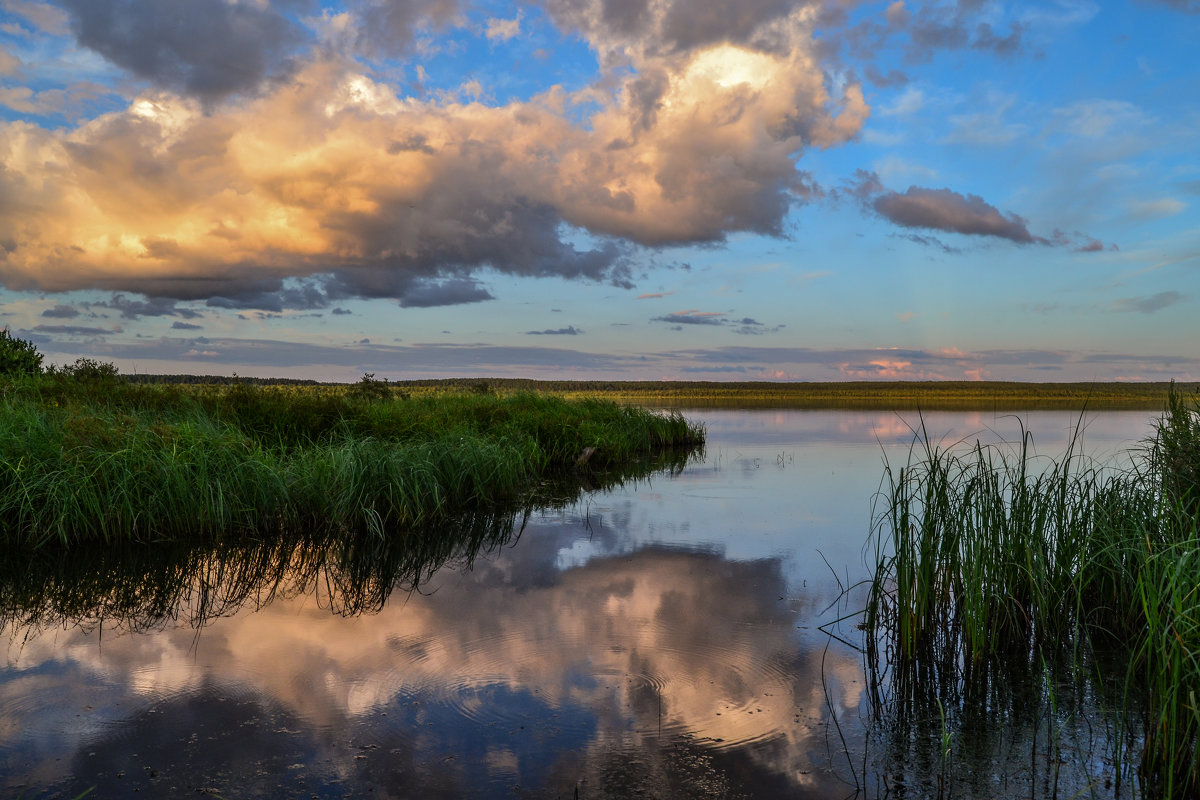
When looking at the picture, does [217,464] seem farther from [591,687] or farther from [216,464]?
[591,687]

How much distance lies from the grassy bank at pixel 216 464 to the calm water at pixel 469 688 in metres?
1.59

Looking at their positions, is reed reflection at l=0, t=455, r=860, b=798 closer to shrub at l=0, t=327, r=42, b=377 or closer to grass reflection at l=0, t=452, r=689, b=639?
grass reflection at l=0, t=452, r=689, b=639

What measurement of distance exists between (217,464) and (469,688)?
250 inches

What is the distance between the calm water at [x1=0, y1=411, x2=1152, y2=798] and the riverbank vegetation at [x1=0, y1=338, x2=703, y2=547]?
162 centimetres

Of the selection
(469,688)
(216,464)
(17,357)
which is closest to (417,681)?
(469,688)

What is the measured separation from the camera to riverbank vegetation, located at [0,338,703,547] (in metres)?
9.02

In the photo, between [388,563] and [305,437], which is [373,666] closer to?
[388,563]

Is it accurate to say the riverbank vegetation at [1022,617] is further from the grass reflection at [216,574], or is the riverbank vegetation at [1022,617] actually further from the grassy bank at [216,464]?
the grassy bank at [216,464]

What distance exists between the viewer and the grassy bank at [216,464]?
9.02 meters

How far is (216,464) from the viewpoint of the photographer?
9.81m

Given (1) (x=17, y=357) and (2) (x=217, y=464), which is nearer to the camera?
(2) (x=217, y=464)

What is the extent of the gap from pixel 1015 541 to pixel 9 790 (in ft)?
21.9

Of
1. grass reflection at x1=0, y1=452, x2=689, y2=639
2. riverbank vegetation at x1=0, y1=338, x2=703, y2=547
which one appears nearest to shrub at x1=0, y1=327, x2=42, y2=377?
riverbank vegetation at x1=0, y1=338, x2=703, y2=547

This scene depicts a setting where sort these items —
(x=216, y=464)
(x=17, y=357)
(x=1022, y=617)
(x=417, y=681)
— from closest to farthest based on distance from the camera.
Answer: (x=417, y=681), (x=1022, y=617), (x=216, y=464), (x=17, y=357)
